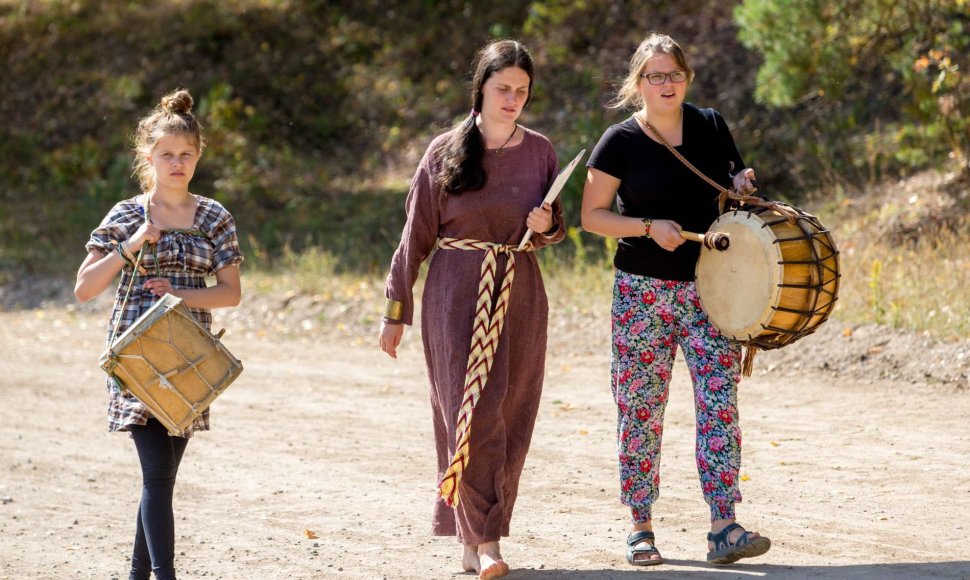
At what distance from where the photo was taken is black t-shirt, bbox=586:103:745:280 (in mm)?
4844

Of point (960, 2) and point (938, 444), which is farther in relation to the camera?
point (960, 2)

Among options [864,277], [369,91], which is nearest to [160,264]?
[864,277]

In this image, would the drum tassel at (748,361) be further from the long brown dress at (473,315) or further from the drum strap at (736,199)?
the long brown dress at (473,315)

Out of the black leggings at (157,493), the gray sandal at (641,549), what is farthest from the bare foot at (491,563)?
the black leggings at (157,493)

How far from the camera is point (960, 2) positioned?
10.8 meters

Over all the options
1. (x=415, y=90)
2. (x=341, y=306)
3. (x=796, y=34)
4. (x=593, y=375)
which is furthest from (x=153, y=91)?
(x=593, y=375)

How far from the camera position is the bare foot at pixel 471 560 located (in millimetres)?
4887

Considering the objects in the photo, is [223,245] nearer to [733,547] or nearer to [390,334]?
[390,334]

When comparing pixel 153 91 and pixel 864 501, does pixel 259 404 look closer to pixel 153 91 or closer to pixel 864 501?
pixel 864 501

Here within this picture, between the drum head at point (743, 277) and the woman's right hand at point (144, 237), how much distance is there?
2.00 metres

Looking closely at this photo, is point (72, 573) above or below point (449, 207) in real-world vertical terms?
below

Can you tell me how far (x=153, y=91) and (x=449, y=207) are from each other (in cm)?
1627

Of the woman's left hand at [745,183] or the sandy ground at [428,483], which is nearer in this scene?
the woman's left hand at [745,183]

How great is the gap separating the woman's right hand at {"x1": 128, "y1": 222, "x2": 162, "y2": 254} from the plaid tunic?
0.05 metres
